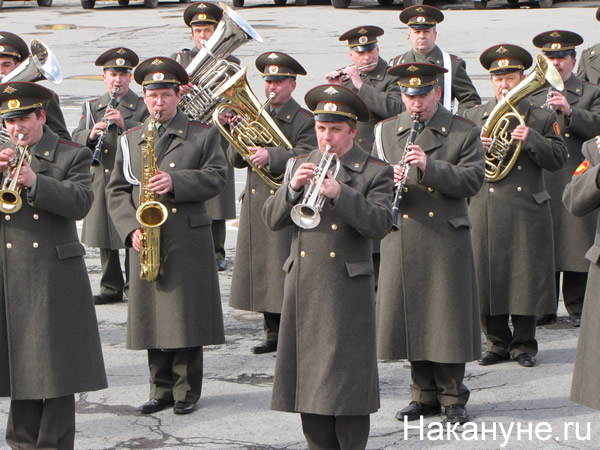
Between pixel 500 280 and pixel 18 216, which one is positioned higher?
pixel 18 216

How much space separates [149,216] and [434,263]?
6.28ft

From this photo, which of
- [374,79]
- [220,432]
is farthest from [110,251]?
[220,432]

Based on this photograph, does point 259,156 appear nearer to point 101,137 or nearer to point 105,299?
point 101,137

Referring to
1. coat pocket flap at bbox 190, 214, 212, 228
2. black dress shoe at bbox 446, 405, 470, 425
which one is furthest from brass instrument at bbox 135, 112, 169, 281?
black dress shoe at bbox 446, 405, 470, 425

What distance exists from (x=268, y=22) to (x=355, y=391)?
25.4 m

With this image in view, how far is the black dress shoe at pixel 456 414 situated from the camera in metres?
7.82

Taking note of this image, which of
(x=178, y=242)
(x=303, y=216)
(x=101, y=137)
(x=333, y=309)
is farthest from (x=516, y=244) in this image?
(x=101, y=137)

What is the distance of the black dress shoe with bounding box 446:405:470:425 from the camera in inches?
308

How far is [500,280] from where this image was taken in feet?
30.3

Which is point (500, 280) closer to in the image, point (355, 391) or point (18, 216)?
point (355, 391)

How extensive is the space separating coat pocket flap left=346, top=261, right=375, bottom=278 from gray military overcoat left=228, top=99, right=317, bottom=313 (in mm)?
2807

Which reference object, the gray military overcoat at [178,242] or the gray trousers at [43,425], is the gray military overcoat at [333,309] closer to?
the gray trousers at [43,425]

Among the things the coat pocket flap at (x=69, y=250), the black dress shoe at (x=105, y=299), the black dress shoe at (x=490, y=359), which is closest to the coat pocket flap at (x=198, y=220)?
the coat pocket flap at (x=69, y=250)

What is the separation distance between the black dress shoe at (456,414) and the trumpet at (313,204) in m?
2.12
